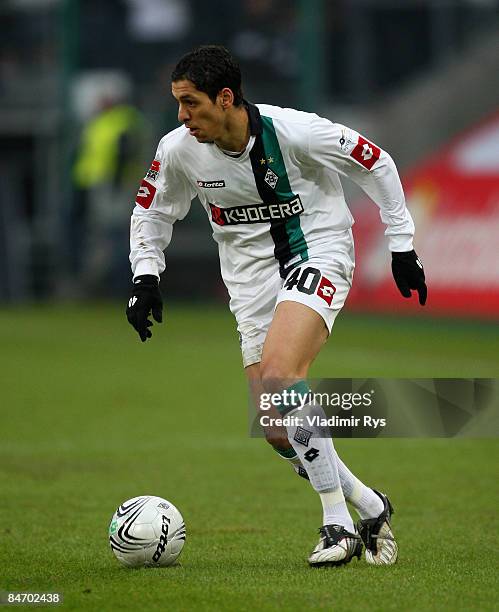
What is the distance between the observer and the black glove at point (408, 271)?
5.82 metres

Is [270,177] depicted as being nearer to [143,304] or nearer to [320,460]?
[143,304]

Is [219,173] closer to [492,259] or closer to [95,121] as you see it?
[492,259]

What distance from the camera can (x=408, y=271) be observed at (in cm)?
582

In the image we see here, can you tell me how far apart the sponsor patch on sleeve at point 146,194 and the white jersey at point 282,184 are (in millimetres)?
58

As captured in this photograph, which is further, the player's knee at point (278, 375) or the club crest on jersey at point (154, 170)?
the club crest on jersey at point (154, 170)

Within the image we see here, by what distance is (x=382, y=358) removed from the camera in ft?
45.0

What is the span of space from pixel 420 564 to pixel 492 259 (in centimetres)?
965

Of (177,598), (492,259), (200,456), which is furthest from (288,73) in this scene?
(177,598)

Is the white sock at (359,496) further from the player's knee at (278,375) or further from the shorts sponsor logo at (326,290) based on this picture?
the shorts sponsor logo at (326,290)

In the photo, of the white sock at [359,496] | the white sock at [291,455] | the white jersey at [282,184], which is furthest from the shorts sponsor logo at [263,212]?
the white sock at [359,496]

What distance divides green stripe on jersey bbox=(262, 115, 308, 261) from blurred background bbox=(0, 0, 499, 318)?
14.2 meters

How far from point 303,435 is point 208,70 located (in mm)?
1584

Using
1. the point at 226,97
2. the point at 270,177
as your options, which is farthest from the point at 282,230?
the point at 226,97

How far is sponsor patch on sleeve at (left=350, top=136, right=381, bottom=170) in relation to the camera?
19.2ft
